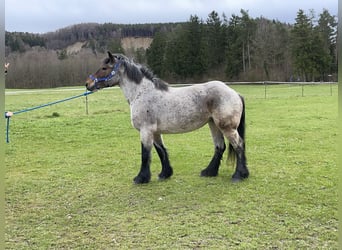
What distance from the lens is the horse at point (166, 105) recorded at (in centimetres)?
480

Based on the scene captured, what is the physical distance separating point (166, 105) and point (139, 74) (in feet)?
2.02

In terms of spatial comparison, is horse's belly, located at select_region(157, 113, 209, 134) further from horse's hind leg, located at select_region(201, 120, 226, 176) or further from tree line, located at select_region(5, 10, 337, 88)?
tree line, located at select_region(5, 10, 337, 88)

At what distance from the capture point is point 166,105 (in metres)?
4.82

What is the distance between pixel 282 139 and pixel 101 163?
423 cm

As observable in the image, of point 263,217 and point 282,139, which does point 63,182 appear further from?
point 282,139

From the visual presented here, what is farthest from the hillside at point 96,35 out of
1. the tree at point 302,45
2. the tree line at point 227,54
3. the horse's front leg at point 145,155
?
the horse's front leg at point 145,155

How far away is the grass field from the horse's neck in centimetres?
128

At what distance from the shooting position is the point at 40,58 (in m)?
52.3

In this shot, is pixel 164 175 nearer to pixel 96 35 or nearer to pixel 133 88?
pixel 133 88

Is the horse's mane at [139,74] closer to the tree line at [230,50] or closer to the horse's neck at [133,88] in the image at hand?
the horse's neck at [133,88]

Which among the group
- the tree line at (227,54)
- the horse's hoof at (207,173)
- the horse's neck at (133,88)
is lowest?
the horse's hoof at (207,173)

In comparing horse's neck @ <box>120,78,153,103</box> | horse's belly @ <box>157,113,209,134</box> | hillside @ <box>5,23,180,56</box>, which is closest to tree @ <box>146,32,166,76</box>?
hillside @ <box>5,23,180,56</box>

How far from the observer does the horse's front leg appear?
4.80m

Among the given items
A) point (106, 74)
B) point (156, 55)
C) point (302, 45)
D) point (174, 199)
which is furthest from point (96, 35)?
point (174, 199)
